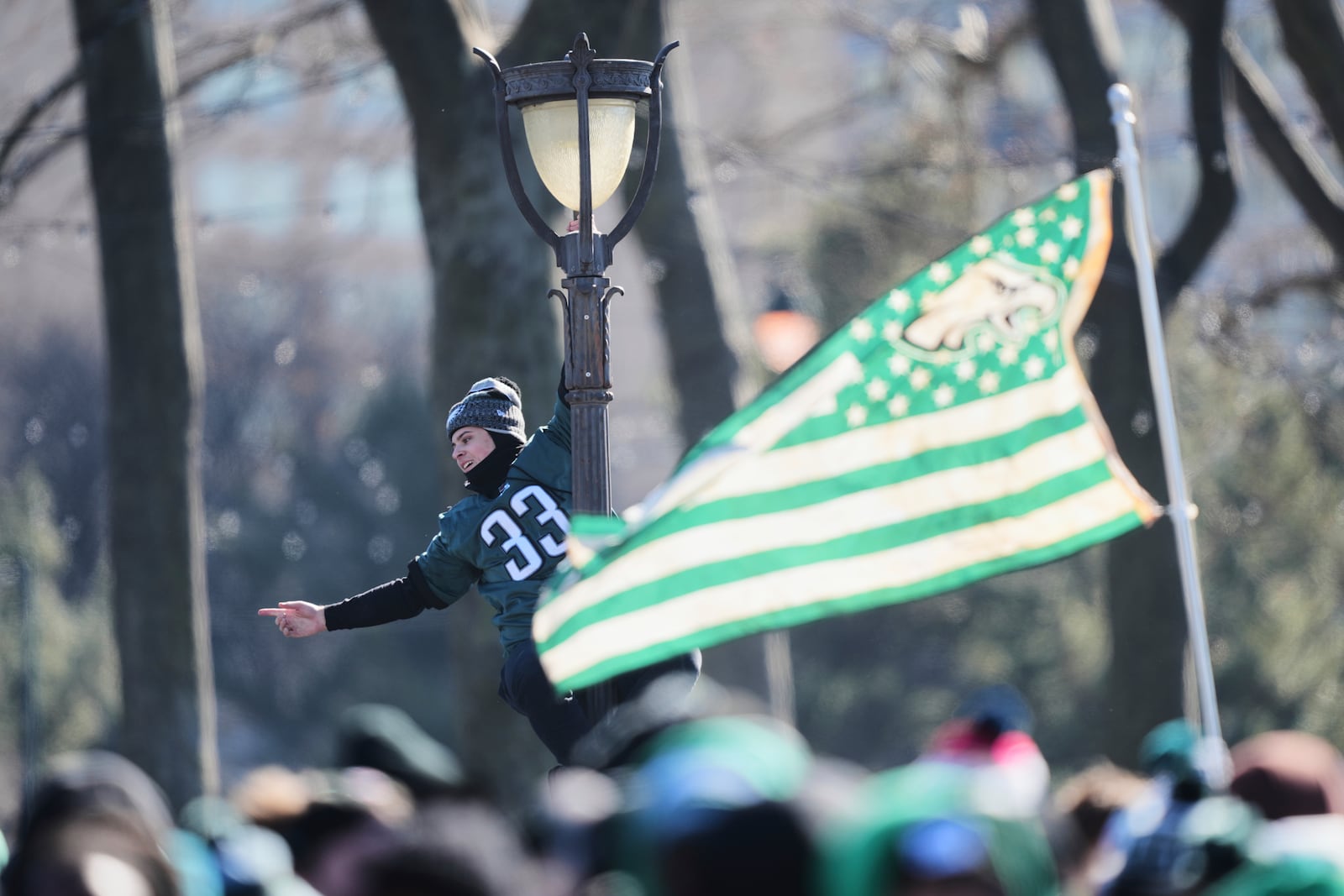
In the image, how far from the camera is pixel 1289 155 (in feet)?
Result: 44.8

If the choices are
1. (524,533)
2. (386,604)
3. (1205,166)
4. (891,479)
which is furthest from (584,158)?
(1205,166)

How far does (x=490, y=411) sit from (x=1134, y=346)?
7.08 meters

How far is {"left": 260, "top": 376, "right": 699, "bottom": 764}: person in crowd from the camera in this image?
664 cm

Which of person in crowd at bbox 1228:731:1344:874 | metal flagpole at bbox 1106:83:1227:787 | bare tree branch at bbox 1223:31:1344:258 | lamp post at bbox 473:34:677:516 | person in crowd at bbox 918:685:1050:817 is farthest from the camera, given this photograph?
bare tree branch at bbox 1223:31:1344:258

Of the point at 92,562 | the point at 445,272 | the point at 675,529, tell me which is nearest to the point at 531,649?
the point at 675,529

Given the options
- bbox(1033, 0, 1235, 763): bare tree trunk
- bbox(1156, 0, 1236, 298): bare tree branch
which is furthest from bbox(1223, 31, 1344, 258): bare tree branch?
bbox(1033, 0, 1235, 763): bare tree trunk

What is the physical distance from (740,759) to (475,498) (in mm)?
4076

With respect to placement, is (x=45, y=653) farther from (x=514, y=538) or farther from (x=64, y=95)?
(x=514, y=538)

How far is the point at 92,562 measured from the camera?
2753cm

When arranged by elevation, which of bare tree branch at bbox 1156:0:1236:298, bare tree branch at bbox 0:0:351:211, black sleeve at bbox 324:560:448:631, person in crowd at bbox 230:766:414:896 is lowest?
person in crowd at bbox 230:766:414:896

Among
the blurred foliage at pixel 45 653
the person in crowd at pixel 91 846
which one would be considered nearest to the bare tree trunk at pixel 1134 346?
the person in crowd at pixel 91 846

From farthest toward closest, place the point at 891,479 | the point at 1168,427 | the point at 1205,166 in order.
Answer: the point at 1205,166, the point at 1168,427, the point at 891,479

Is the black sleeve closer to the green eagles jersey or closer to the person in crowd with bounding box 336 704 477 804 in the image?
the green eagles jersey

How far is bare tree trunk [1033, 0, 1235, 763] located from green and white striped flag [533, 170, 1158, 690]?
7.01m
